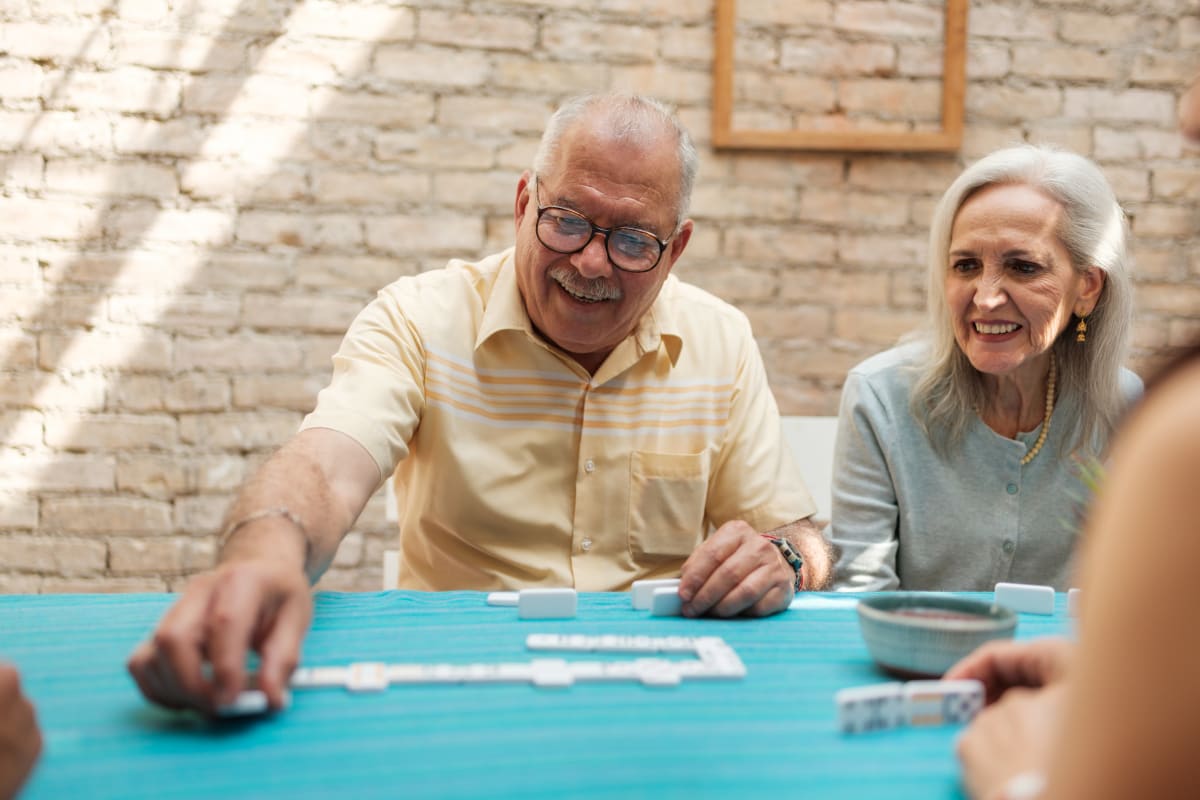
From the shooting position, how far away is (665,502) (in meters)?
2.11

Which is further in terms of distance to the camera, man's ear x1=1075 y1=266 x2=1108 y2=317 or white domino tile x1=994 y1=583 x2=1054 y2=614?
man's ear x1=1075 y1=266 x2=1108 y2=317

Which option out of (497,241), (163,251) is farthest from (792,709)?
(163,251)

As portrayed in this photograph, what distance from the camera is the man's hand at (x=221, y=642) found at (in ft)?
3.07

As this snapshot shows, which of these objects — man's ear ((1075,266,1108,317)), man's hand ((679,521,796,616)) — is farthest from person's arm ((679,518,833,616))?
man's ear ((1075,266,1108,317))

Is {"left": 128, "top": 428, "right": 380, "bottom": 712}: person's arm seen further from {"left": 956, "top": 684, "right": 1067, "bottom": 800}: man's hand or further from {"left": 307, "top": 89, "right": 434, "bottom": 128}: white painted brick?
{"left": 307, "top": 89, "right": 434, "bottom": 128}: white painted brick

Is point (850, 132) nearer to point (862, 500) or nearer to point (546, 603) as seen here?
point (862, 500)

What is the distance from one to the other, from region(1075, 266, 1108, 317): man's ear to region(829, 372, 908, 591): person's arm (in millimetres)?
465

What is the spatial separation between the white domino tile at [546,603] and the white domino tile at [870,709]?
1.60ft

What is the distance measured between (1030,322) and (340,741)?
5.98 ft

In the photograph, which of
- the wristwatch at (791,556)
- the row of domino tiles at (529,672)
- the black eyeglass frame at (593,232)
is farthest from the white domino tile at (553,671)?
the black eyeglass frame at (593,232)

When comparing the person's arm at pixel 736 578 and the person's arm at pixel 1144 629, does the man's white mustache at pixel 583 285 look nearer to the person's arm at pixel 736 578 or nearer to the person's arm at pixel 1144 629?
the person's arm at pixel 736 578

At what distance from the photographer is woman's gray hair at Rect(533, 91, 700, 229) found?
6.56 feet

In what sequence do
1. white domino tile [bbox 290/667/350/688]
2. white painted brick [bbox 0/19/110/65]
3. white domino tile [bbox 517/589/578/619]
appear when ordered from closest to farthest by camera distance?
white domino tile [bbox 290/667/350/688] < white domino tile [bbox 517/589/578/619] < white painted brick [bbox 0/19/110/65]

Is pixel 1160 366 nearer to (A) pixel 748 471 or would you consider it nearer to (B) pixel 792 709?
(B) pixel 792 709
